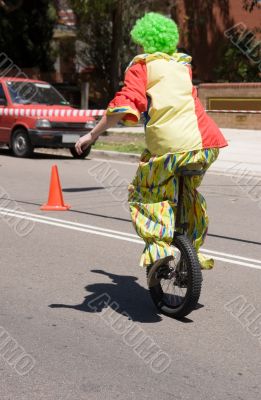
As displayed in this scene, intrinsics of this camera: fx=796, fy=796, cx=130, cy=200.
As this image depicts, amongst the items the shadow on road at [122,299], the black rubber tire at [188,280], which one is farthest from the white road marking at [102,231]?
the black rubber tire at [188,280]

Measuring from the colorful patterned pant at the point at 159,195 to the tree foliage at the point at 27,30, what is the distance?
26.7 meters

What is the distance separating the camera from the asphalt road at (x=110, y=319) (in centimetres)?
430

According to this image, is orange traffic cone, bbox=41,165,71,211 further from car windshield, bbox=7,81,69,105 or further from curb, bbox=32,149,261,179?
car windshield, bbox=7,81,69,105

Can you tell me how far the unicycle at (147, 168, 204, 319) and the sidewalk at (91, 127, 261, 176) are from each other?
9.02 m

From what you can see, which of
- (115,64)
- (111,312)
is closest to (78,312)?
(111,312)

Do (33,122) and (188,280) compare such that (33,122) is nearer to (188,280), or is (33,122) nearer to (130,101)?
(130,101)

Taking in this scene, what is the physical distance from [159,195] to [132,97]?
2.21 ft

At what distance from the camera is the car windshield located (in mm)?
17547

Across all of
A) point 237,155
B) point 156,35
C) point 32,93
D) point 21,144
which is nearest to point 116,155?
point 21,144

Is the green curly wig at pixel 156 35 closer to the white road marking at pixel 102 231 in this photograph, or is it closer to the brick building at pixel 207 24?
the white road marking at pixel 102 231

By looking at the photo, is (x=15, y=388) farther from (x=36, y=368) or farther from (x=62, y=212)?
(x=62, y=212)

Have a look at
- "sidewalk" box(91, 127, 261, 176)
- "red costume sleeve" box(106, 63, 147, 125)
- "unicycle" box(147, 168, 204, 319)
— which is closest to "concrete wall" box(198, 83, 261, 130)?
"sidewalk" box(91, 127, 261, 176)

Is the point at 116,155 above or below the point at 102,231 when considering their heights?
below

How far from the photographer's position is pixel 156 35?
17.6ft
